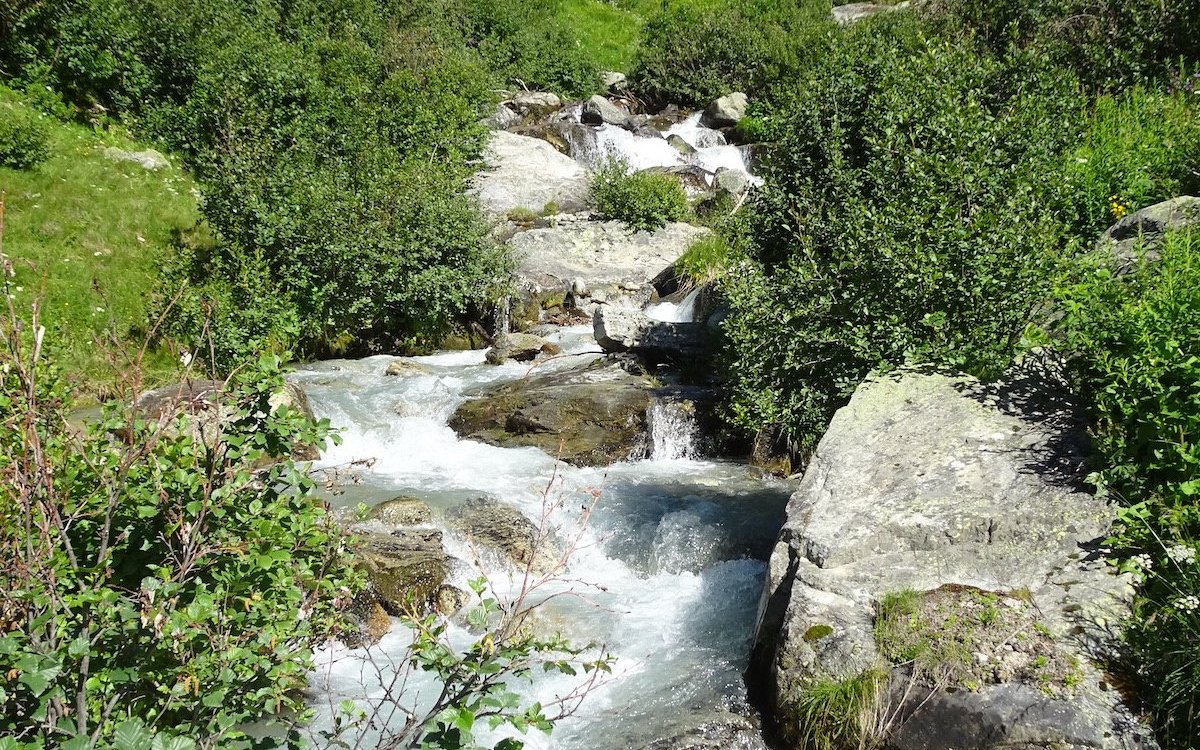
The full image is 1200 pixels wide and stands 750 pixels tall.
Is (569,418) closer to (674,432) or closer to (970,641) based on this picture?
(674,432)

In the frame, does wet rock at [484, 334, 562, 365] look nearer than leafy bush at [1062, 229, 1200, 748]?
No

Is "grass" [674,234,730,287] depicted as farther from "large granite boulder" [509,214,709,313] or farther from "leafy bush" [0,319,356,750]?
"leafy bush" [0,319,356,750]

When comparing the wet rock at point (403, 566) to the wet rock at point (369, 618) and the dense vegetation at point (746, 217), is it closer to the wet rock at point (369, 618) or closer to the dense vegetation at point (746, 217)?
the wet rock at point (369, 618)

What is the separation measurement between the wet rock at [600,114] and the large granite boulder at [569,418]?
17.8m

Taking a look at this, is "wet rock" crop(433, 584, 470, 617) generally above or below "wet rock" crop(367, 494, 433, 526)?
below

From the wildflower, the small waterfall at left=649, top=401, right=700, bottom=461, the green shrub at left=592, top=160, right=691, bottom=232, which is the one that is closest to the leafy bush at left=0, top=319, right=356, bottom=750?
the small waterfall at left=649, top=401, right=700, bottom=461

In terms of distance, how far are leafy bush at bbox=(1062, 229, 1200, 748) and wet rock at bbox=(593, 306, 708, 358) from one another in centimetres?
857

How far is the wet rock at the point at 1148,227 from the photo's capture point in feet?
23.7

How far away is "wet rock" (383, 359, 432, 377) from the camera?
15266 mm

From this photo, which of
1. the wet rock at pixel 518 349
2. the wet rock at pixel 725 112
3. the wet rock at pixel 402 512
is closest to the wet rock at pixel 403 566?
the wet rock at pixel 402 512

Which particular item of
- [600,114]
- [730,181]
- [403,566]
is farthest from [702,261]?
[600,114]

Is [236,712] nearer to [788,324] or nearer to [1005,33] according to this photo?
[788,324]

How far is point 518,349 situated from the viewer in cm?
1670

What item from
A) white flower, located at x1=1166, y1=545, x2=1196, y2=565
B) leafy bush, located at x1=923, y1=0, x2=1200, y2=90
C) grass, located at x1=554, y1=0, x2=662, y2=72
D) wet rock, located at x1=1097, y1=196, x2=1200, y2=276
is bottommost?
white flower, located at x1=1166, y1=545, x2=1196, y2=565
